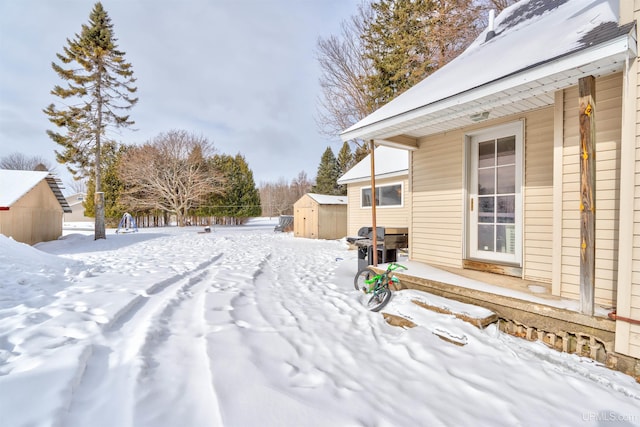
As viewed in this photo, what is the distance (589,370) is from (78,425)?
11.6 feet

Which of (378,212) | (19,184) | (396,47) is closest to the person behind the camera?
(378,212)

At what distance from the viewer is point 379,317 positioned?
3.29 m

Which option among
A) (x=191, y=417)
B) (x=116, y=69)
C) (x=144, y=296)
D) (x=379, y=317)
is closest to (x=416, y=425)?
(x=191, y=417)

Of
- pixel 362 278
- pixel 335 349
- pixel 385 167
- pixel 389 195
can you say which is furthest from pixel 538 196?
pixel 385 167

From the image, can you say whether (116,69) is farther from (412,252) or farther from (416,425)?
(416,425)

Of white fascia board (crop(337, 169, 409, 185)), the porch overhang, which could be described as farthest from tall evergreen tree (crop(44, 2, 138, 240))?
the porch overhang

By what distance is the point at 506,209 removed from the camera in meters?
3.93

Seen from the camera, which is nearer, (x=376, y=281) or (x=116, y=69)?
(x=376, y=281)

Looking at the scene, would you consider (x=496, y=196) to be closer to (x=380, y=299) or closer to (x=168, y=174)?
(x=380, y=299)

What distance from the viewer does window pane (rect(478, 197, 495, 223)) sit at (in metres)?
4.12

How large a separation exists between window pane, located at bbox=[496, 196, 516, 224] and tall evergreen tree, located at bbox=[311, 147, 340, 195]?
27225 millimetres

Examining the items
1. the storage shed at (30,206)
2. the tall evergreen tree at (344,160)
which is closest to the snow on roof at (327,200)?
the storage shed at (30,206)

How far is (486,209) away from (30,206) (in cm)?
1451

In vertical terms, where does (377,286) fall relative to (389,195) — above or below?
below
